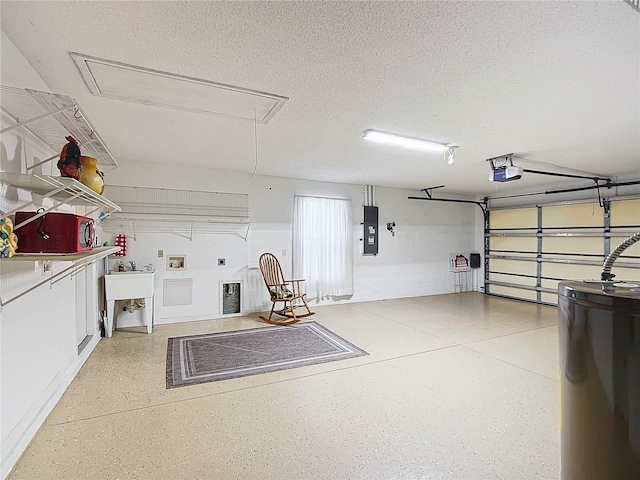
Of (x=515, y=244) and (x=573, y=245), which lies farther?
(x=515, y=244)

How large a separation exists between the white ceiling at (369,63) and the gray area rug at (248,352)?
232cm

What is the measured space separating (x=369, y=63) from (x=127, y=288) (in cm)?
380

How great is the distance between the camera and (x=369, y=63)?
198 centimetres

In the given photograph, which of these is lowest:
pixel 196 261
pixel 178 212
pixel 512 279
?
pixel 512 279

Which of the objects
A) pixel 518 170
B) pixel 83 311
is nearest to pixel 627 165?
pixel 518 170

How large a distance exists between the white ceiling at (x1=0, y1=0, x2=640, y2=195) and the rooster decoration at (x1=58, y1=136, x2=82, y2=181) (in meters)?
0.54

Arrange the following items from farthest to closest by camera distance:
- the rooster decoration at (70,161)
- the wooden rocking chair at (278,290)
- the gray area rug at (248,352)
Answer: the wooden rocking chair at (278,290)
the gray area rug at (248,352)
the rooster decoration at (70,161)

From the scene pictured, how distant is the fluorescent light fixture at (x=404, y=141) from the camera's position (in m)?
3.27

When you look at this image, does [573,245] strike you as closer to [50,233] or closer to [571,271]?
[571,271]

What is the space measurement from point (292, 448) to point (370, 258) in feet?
15.8

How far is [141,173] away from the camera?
180 inches

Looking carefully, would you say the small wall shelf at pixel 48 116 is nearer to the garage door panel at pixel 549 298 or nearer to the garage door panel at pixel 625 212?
the garage door panel at pixel 625 212

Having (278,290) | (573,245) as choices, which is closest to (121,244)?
(278,290)

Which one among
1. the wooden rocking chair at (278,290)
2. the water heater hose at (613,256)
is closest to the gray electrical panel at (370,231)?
the wooden rocking chair at (278,290)
